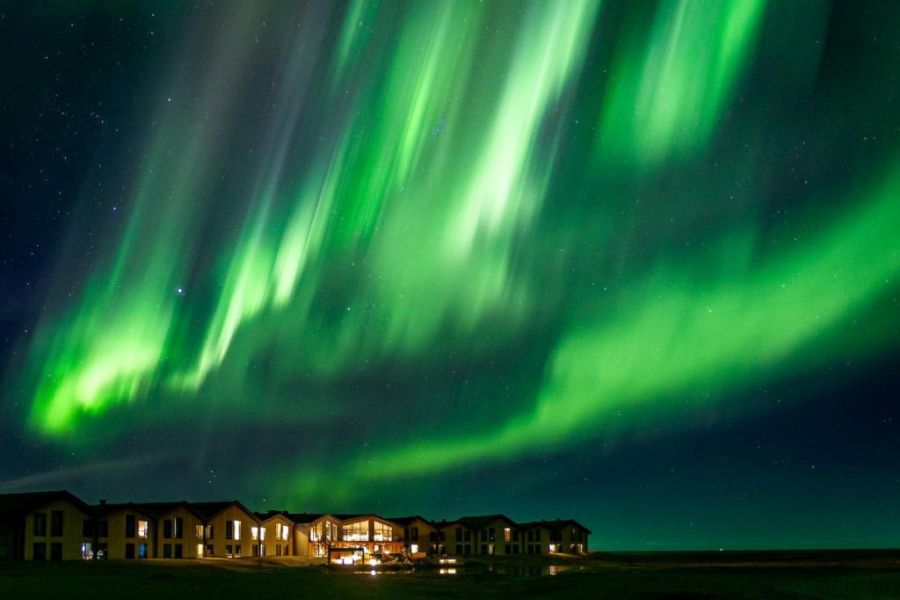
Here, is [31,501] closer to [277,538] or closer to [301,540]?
[277,538]

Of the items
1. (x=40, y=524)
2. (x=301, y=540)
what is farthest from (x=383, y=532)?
(x=40, y=524)

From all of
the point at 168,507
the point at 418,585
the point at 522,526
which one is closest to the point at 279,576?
the point at 418,585

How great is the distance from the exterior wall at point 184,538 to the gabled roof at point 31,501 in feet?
32.9

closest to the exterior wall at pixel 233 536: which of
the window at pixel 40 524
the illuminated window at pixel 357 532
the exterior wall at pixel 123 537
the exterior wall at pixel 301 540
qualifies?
the exterior wall at pixel 123 537

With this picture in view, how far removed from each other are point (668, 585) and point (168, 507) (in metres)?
62.3

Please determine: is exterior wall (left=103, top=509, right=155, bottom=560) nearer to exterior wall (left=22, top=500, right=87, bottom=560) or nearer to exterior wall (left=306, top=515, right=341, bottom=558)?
exterior wall (left=22, top=500, right=87, bottom=560)

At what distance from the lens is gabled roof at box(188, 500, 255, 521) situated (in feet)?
354

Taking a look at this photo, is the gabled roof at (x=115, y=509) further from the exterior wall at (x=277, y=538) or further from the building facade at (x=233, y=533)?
the exterior wall at (x=277, y=538)

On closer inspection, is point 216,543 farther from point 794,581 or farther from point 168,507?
point 794,581

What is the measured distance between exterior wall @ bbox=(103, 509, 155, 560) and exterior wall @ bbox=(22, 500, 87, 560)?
3.21 m

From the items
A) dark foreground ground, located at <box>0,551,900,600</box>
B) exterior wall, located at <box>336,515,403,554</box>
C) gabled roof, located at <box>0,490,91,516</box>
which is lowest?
exterior wall, located at <box>336,515,403,554</box>

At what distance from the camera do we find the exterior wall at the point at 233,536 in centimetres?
10838

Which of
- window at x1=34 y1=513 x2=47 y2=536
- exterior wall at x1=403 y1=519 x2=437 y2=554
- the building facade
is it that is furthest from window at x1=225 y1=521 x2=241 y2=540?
exterior wall at x1=403 y1=519 x2=437 y2=554

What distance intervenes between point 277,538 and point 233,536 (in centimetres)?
984
